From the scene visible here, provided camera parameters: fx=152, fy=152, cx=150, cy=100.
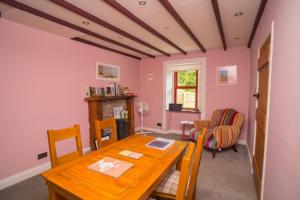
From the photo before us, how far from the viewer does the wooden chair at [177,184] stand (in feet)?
2.85

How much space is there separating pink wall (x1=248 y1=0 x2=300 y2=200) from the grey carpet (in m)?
0.59

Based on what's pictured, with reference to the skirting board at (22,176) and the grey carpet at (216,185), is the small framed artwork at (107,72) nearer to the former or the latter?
the skirting board at (22,176)

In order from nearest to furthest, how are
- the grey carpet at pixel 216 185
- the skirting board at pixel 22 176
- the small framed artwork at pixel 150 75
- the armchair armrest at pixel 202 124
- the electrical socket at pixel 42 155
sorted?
the grey carpet at pixel 216 185 → the skirting board at pixel 22 176 → the electrical socket at pixel 42 155 → the armchair armrest at pixel 202 124 → the small framed artwork at pixel 150 75

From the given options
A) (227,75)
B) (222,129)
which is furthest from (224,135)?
(227,75)

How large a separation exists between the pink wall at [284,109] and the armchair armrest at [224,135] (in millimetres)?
1387

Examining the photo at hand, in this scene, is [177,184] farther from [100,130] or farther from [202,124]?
[202,124]

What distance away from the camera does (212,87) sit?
393cm

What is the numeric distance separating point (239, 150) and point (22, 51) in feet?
14.4

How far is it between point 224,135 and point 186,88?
6.55ft

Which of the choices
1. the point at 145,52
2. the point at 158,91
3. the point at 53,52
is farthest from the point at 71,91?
the point at 158,91

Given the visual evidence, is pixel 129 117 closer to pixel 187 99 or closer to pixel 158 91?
pixel 158 91

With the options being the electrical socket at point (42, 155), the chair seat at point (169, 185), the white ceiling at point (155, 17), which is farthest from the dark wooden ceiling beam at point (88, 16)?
the electrical socket at point (42, 155)

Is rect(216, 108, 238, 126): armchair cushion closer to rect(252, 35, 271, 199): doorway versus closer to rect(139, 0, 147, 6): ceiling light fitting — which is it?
rect(252, 35, 271, 199): doorway

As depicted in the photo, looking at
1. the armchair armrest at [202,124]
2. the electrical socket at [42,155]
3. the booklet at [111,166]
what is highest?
the booklet at [111,166]
